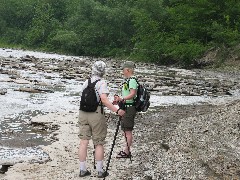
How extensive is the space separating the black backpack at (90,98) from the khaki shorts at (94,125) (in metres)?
0.13

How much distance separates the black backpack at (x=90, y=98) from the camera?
286 inches

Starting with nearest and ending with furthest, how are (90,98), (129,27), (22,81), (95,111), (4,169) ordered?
(90,98), (95,111), (4,169), (22,81), (129,27)

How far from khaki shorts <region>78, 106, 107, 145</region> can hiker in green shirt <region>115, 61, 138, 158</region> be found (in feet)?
2.56

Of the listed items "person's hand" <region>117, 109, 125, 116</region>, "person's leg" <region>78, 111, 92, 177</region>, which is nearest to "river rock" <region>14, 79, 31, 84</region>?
"person's leg" <region>78, 111, 92, 177</region>

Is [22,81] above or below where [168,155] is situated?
below

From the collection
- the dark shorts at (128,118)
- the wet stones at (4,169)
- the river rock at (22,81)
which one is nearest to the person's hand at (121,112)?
the dark shorts at (128,118)

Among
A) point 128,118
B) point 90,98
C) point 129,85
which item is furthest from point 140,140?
point 90,98

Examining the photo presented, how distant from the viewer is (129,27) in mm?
80000

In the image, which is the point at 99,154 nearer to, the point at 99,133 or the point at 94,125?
the point at 99,133

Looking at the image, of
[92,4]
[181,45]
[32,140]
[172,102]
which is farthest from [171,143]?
[92,4]

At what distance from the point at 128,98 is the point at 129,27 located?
72.8 m

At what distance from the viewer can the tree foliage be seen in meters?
50.5

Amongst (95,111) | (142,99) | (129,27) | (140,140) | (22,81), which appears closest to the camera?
(95,111)

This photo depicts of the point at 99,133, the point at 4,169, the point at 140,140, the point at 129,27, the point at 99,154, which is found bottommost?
the point at 140,140
